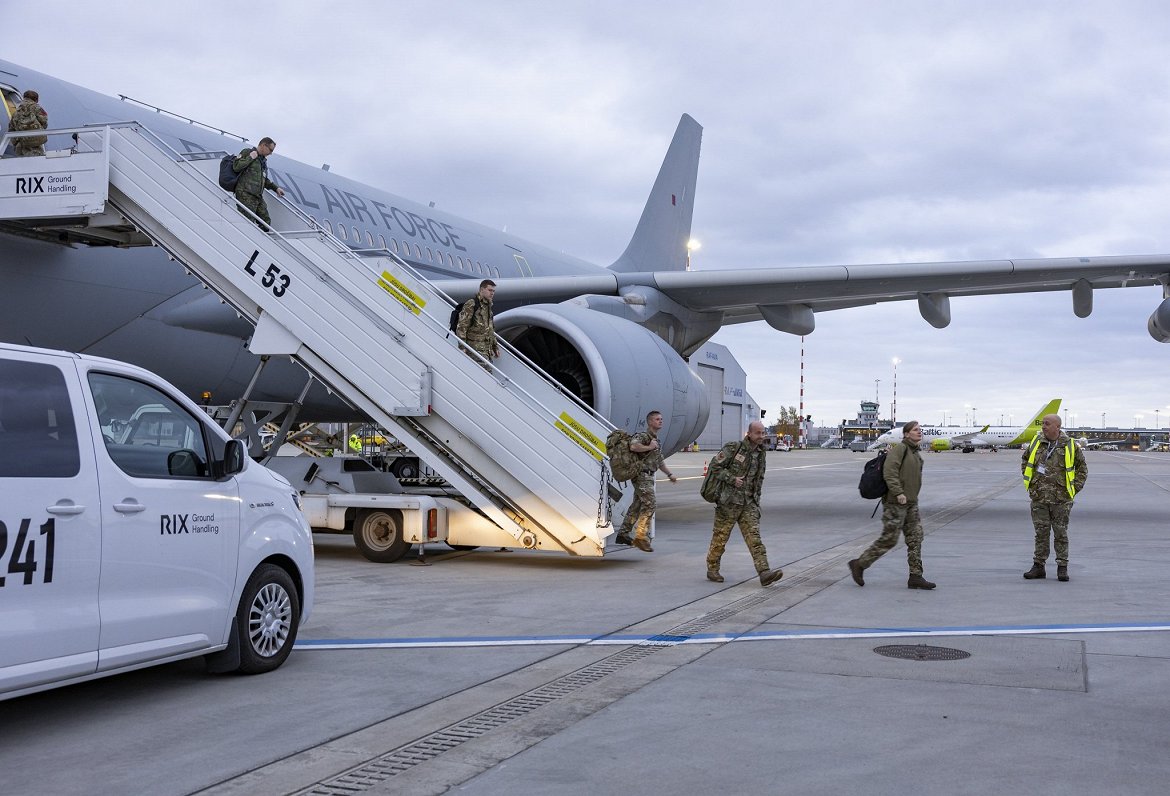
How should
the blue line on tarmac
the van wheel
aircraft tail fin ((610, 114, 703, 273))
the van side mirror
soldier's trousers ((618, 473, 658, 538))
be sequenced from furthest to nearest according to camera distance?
aircraft tail fin ((610, 114, 703, 273)), soldier's trousers ((618, 473, 658, 538)), the blue line on tarmac, the van wheel, the van side mirror

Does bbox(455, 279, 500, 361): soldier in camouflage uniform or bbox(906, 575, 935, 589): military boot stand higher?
bbox(455, 279, 500, 361): soldier in camouflage uniform

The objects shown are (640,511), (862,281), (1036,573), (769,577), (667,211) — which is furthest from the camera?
(667,211)

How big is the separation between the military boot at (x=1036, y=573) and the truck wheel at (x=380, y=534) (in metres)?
5.81

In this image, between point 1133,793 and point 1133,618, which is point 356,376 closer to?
point 1133,618

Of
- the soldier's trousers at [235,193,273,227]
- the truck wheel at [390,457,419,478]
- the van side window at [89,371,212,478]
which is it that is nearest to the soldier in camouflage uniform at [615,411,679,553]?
the soldier's trousers at [235,193,273,227]

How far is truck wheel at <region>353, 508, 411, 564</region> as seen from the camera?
34.3 ft

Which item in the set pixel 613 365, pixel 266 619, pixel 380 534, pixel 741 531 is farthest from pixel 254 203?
pixel 266 619

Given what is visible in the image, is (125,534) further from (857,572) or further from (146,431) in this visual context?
(857,572)

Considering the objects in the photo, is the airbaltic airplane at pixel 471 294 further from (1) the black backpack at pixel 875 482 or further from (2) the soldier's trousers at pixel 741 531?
(1) the black backpack at pixel 875 482

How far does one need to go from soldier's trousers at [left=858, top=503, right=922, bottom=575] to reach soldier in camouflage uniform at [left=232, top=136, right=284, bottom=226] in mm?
6409

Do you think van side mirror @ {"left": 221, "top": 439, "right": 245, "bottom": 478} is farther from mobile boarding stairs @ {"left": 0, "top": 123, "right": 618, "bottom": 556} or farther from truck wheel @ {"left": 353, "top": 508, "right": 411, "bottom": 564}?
truck wheel @ {"left": 353, "top": 508, "right": 411, "bottom": 564}

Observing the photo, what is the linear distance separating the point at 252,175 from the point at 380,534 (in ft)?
12.2

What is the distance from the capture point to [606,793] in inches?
149

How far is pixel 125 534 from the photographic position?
475cm
